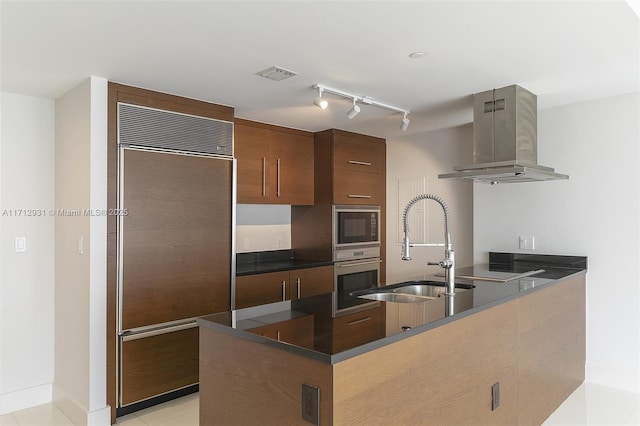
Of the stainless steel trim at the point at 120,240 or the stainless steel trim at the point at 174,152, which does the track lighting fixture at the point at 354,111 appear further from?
the stainless steel trim at the point at 120,240

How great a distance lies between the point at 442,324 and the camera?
1827 mm

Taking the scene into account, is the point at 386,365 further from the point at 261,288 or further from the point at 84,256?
the point at 261,288

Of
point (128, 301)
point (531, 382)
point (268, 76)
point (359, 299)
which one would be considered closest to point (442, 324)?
point (359, 299)

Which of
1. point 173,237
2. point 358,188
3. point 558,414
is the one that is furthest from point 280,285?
point 558,414

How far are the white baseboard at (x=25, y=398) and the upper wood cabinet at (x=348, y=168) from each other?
2.85m

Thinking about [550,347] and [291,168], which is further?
Answer: [291,168]

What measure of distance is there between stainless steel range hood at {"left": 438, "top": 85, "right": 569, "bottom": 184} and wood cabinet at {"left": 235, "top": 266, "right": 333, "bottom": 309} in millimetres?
1675

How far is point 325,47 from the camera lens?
2.34m

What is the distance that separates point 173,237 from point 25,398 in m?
1.60

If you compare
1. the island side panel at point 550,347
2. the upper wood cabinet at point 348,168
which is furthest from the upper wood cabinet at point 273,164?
the island side panel at point 550,347

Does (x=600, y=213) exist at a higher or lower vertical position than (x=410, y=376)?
higher

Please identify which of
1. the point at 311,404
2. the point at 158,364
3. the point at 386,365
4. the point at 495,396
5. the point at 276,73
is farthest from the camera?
the point at 158,364

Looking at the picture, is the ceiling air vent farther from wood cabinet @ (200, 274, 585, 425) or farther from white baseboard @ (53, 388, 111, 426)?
white baseboard @ (53, 388, 111, 426)

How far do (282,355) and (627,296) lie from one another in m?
3.03
